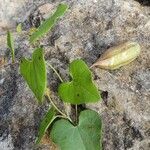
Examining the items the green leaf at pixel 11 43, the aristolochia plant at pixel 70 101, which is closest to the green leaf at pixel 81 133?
the aristolochia plant at pixel 70 101

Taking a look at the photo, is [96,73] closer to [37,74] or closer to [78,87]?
[78,87]

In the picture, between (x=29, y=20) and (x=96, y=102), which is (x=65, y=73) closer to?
(x=96, y=102)

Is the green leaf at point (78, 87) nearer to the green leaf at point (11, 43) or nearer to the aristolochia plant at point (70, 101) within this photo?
the aristolochia plant at point (70, 101)

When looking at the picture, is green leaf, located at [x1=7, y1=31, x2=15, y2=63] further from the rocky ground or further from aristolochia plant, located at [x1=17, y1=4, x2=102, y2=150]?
aristolochia plant, located at [x1=17, y1=4, x2=102, y2=150]

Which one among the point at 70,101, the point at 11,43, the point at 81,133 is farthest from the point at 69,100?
the point at 11,43

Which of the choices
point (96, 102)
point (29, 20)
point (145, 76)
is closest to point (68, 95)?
point (96, 102)
